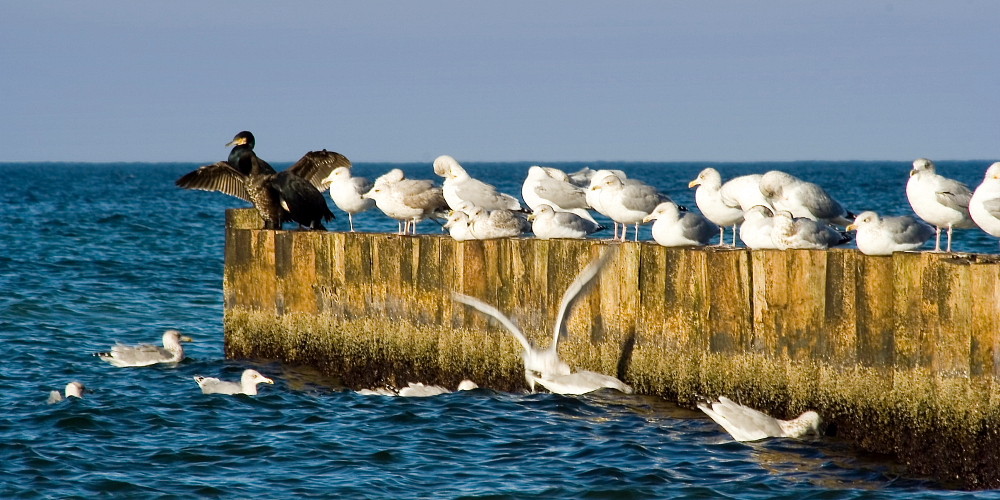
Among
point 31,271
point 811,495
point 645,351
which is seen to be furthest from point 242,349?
point 31,271

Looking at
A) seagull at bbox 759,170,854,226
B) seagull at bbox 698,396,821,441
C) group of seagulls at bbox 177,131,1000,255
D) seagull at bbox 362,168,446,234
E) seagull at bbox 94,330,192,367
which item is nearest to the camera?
seagull at bbox 698,396,821,441

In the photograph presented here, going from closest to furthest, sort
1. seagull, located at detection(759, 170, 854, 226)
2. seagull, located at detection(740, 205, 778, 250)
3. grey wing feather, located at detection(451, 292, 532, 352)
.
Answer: seagull, located at detection(740, 205, 778, 250) < grey wing feather, located at detection(451, 292, 532, 352) < seagull, located at detection(759, 170, 854, 226)

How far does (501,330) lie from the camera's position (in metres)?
12.3

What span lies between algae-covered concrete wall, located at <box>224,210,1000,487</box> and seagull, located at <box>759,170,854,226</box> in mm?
1737

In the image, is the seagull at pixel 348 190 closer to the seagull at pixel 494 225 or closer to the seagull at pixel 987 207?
the seagull at pixel 494 225

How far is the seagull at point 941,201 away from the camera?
33.8 ft

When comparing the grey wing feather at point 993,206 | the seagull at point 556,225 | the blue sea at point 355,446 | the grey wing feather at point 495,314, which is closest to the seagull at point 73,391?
the blue sea at point 355,446

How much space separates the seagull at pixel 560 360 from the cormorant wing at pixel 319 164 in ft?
15.6

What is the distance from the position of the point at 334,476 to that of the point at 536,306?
2979 millimetres

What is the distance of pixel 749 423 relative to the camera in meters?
10.0

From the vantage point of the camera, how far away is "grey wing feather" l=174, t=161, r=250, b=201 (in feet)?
53.8

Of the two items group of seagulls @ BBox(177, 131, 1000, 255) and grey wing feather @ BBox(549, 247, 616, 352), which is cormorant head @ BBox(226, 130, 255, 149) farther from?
grey wing feather @ BBox(549, 247, 616, 352)

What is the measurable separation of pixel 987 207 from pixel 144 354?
33.4ft

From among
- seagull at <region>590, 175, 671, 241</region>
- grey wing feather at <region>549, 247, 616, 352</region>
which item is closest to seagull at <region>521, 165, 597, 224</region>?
seagull at <region>590, 175, 671, 241</region>
